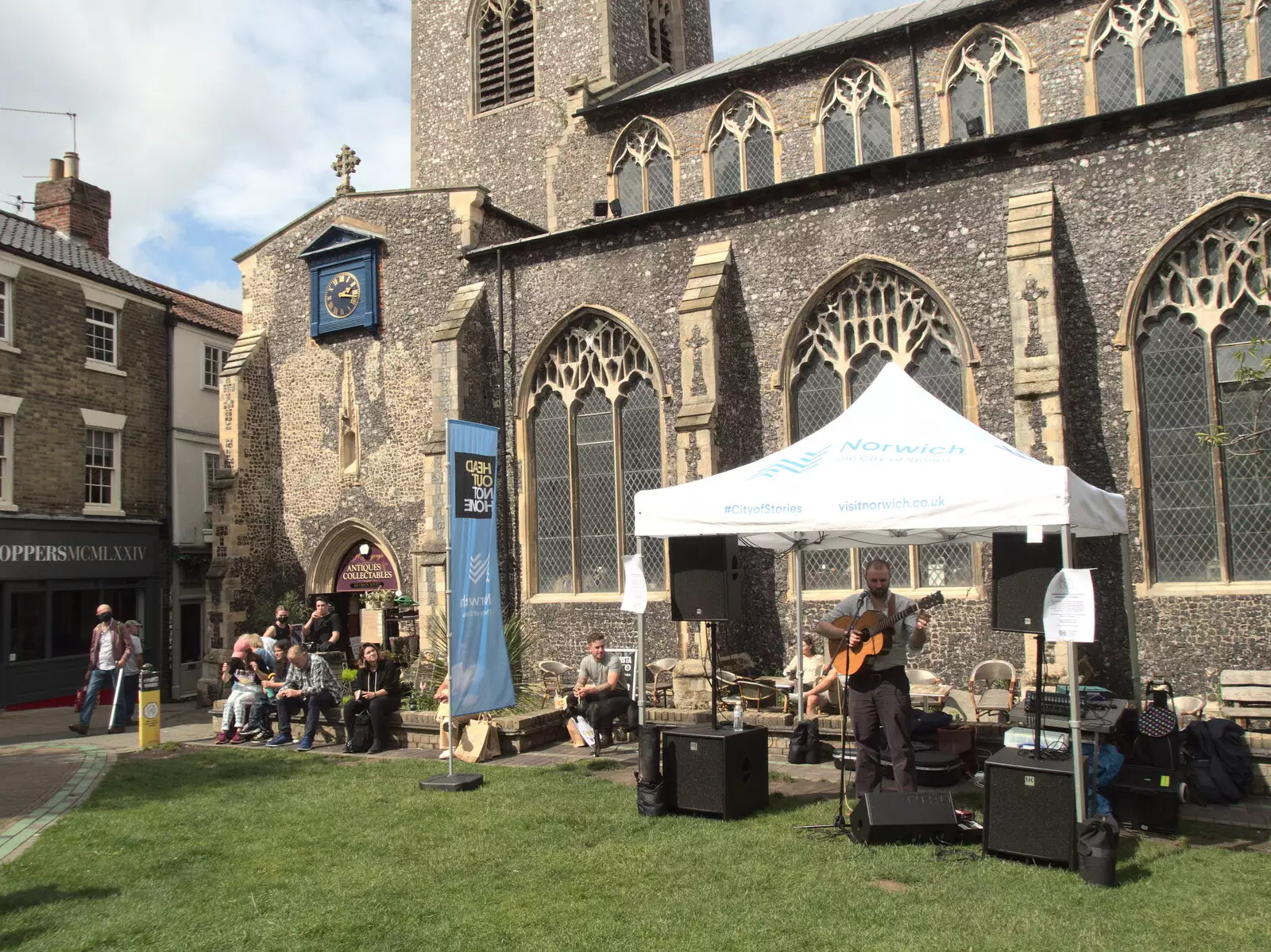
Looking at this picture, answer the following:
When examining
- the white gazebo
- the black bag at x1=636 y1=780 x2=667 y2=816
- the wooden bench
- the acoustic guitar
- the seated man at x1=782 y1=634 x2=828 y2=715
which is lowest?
the black bag at x1=636 y1=780 x2=667 y2=816

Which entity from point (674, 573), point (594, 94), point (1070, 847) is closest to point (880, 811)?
point (1070, 847)

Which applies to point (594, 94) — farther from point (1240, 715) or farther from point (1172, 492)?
point (1240, 715)

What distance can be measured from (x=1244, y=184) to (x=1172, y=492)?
346cm

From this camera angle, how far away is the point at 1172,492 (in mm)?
11258

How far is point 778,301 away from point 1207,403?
5263mm

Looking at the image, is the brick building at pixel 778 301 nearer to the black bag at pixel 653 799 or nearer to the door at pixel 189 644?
the door at pixel 189 644

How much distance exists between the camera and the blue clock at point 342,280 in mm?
17016

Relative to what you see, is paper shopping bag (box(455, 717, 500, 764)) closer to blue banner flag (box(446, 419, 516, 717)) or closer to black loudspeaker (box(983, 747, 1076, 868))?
blue banner flag (box(446, 419, 516, 717))

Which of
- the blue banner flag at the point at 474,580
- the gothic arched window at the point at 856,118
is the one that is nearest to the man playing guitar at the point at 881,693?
the blue banner flag at the point at 474,580

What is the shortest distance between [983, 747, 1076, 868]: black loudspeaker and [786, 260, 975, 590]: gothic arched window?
6.26 m

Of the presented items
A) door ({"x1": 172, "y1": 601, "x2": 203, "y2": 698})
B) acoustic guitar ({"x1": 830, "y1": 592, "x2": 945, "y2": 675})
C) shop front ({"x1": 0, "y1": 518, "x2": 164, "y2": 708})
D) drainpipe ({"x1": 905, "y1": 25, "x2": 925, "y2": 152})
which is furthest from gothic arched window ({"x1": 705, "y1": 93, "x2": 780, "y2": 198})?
door ({"x1": 172, "y1": 601, "x2": 203, "y2": 698})

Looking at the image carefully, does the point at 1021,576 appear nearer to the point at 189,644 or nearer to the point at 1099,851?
the point at 1099,851

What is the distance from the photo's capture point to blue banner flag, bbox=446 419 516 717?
370 inches

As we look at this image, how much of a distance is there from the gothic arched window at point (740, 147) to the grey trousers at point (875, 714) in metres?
12.4
